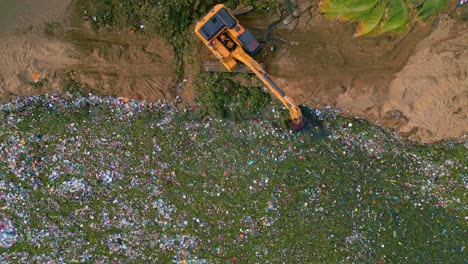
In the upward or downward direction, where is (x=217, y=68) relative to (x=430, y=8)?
downward

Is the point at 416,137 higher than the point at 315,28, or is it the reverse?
the point at 315,28

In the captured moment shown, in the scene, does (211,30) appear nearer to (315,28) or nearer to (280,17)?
(280,17)

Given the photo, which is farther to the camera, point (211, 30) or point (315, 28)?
point (315, 28)

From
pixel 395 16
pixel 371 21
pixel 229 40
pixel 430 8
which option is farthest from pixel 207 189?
pixel 430 8

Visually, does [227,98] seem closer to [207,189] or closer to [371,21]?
[207,189]

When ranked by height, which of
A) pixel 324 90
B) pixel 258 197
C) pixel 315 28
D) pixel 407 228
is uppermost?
pixel 315 28

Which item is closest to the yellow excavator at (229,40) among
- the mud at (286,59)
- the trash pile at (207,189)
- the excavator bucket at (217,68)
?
the excavator bucket at (217,68)

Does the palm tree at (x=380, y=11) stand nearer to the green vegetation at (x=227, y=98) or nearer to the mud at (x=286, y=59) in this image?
the mud at (x=286, y=59)

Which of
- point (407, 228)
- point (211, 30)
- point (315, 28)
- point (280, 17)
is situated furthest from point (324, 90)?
point (407, 228)
